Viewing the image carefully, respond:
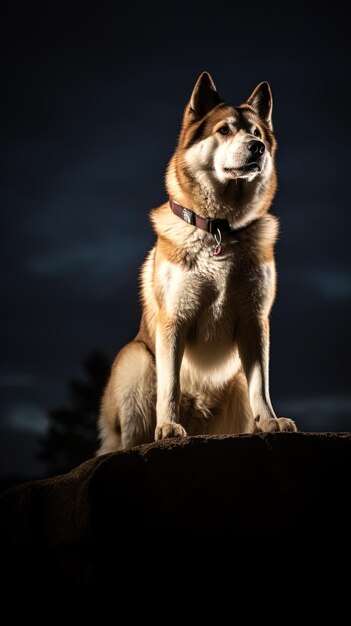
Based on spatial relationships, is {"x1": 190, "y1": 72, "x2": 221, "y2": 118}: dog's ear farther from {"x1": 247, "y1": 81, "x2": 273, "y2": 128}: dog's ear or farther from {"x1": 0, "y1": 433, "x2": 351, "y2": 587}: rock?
{"x1": 0, "y1": 433, "x2": 351, "y2": 587}: rock

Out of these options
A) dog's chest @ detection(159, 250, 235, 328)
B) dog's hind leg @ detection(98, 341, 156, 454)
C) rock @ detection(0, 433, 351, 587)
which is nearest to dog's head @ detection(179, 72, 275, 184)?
dog's chest @ detection(159, 250, 235, 328)

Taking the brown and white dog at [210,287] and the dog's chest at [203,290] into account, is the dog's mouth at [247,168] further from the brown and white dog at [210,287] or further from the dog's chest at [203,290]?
the dog's chest at [203,290]

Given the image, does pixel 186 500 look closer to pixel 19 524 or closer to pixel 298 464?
pixel 298 464

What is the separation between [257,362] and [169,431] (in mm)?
744

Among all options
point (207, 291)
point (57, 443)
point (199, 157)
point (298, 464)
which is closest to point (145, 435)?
point (207, 291)

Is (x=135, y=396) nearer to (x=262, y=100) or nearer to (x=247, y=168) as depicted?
(x=247, y=168)

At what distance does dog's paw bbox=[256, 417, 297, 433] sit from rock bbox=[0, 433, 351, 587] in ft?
0.93

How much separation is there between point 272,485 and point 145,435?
1.46 m

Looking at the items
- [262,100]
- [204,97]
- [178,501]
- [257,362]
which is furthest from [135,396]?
[262,100]

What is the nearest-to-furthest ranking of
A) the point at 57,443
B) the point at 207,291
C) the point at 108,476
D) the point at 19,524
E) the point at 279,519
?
the point at 108,476
the point at 279,519
the point at 19,524
the point at 207,291
the point at 57,443

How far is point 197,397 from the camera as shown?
4711mm

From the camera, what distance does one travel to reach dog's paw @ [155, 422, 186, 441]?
4.00 meters

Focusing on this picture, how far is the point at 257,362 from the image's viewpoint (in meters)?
4.36

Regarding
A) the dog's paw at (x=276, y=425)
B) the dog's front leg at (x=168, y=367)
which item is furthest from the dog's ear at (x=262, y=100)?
the dog's paw at (x=276, y=425)
